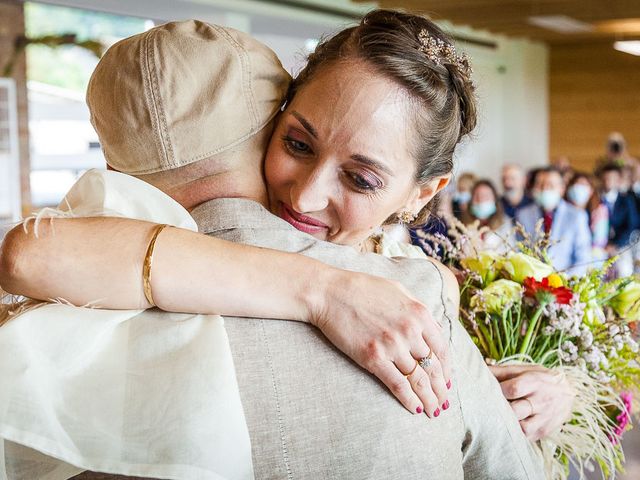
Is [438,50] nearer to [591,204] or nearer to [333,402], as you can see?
[333,402]

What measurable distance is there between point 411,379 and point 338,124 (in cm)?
41

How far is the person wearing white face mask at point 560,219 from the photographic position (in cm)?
725

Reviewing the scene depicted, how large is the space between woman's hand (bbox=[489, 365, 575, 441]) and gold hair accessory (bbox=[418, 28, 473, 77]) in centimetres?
56

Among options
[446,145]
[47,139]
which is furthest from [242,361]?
[47,139]

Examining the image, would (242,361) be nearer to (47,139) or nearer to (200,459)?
(200,459)

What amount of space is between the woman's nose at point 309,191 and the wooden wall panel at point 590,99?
16608mm

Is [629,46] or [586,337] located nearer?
[586,337]

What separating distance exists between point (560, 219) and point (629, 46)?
9.42 m

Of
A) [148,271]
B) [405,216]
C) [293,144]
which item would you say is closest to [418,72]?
[293,144]

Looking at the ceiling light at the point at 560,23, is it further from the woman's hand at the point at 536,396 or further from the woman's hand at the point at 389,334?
the woman's hand at the point at 389,334

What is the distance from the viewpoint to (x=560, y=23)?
13617mm

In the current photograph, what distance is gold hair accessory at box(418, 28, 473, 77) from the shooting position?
135 cm

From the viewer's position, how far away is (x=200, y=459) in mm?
931

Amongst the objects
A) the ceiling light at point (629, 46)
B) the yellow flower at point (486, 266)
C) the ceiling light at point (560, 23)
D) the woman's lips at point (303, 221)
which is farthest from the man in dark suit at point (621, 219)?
the woman's lips at point (303, 221)
